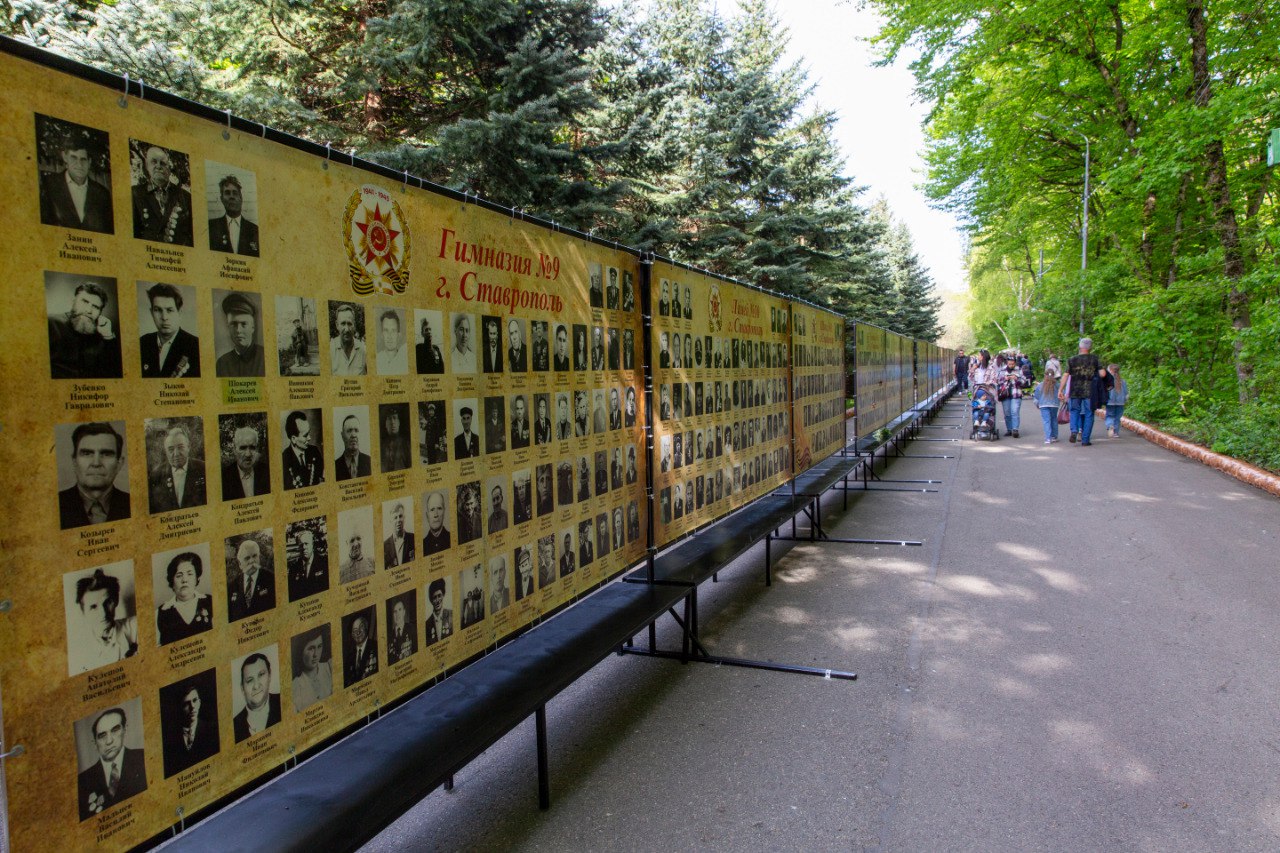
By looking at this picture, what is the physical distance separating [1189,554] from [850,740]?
5.50m

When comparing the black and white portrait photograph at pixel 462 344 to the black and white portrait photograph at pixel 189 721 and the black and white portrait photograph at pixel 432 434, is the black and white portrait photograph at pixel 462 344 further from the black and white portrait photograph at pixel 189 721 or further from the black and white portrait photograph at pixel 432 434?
the black and white portrait photograph at pixel 189 721

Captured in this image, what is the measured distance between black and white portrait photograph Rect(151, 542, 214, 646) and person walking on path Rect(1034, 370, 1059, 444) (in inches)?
673

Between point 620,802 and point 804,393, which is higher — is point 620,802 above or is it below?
below

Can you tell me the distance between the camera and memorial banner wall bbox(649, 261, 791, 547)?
505 cm

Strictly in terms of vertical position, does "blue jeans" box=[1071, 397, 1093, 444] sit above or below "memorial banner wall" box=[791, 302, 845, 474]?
below

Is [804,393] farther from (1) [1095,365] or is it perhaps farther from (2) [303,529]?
(1) [1095,365]

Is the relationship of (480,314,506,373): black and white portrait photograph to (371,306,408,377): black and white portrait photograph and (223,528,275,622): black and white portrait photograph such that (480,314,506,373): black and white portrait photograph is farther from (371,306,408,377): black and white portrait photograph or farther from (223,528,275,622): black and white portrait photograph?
(223,528,275,622): black and white portrait photograph

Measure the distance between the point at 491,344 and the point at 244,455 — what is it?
1.25 m

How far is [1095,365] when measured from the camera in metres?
15.9

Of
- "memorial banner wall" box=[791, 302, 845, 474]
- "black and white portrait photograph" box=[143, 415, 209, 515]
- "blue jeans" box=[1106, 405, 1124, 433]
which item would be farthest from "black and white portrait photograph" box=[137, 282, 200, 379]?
Answer: "blue jeans" box=[1106, 405, 1124, 433]

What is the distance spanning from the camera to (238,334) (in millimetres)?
2205

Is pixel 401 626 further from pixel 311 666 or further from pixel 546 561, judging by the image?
pixel 546 561

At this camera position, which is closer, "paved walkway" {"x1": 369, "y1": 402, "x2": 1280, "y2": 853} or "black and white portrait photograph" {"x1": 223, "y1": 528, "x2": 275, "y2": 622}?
"black and white portrait photograph" {"x1": 223, "y1": 528, "x2": 275, "y2": 622}

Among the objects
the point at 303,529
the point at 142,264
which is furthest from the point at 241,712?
the point at 142,264
